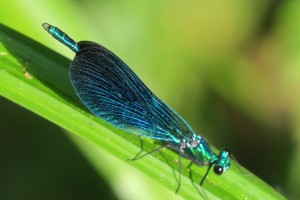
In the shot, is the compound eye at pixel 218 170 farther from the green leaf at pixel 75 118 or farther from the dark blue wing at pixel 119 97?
the dark blue wing at pixel 119 97

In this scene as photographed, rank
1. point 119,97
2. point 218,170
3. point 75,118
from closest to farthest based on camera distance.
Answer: point 75,118 → point 218,170 → point 119,97

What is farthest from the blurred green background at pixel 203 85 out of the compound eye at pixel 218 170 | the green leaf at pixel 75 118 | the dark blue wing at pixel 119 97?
the compound eye at pixel 218 170

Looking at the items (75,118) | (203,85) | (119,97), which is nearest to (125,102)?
(119,97)

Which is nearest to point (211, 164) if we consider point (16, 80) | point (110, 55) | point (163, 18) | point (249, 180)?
point (249, 180)

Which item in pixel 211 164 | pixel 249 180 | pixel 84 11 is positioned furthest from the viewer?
pixel 84 11

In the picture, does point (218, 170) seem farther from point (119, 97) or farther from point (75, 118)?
point (75, 118)

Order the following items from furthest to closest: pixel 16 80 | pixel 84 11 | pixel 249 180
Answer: pixel 84 11, pixel 249 180, pixel 16 80

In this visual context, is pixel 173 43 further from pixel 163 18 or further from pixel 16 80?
pixel 16 80
